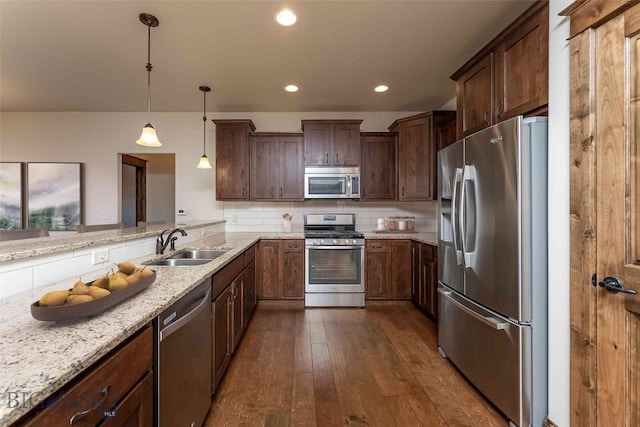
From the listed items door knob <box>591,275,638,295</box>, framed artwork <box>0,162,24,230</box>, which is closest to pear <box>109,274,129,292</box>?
door knob <box>591,275,638,295</box>

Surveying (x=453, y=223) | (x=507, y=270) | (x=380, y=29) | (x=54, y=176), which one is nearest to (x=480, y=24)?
(x=380, y=29)

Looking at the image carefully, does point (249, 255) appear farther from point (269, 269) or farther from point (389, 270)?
point (389, 270)

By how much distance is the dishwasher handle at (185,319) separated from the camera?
1095mm

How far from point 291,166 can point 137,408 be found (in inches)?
128

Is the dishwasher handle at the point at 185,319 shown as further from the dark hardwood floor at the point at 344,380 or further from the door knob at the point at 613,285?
the door knob at the point at 613,285

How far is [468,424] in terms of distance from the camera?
64.2 inches

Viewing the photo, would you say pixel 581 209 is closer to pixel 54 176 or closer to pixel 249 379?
pixel 249 379

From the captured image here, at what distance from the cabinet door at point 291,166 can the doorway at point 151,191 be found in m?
3.41

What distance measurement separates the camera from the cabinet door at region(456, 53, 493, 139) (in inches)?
79.4

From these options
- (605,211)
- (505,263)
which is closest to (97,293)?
(505,263)

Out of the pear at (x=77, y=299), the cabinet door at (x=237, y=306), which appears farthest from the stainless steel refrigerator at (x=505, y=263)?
the pear at (x=77, y=299)

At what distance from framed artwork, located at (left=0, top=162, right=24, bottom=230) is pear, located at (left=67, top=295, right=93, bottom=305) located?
486 centimetres

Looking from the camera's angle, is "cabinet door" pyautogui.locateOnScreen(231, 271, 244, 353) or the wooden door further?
"cabinet door" pyautogui.locateOnScreen(231, 271, 244, 353)

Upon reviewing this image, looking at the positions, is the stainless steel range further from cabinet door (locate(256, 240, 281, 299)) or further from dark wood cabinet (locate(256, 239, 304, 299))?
cabinet door (locate(256, 240, 281, 299))
